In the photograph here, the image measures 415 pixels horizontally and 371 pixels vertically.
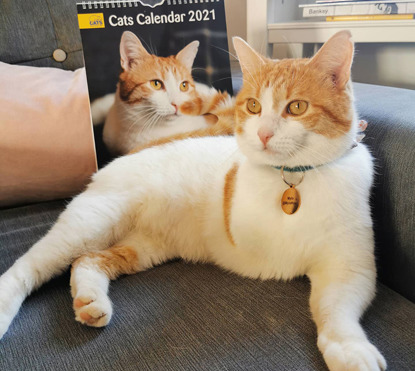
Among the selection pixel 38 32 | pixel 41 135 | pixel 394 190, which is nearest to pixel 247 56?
pixel 394 190

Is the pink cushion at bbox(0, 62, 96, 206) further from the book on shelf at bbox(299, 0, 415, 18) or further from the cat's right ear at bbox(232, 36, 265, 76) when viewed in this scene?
the book on shelf at bbox(299, 0, 415, 18)

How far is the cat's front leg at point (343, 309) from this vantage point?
2.43 feet

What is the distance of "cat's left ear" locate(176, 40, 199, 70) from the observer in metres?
1.34

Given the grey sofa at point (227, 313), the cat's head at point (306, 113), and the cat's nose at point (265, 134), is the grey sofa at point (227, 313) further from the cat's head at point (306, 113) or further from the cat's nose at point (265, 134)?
the cat's nose at point (265, 134)

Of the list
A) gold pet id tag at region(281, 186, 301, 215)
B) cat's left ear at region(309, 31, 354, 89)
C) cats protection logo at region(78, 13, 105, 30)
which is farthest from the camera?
cats protection logo at region(78, 13, 105, 30)

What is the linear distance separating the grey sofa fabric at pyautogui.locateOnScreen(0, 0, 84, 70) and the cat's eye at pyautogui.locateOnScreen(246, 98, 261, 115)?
0.94 m

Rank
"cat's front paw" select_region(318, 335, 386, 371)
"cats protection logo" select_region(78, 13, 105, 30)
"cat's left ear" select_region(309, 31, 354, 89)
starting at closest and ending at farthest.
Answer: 1. "cat's front paw" select_region(318, 335, 386, 371)
2. "cat's left ear" select_region(309, 31, 354, 89)
3. "cats protection logo" select_region(78, 13, 105, 30)

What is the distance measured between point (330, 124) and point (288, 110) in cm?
9

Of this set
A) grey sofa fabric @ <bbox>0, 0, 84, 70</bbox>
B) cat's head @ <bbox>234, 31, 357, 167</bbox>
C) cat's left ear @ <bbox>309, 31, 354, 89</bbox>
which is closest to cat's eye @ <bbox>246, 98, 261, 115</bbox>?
cat's head @ <bbox>234, 31, 357, 167</bbox>

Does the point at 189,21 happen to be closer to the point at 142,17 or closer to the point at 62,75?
the point at 142,17

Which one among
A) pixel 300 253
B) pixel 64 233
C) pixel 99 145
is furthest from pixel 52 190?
pixel 300 253

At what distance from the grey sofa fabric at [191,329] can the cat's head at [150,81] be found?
0.54 meters

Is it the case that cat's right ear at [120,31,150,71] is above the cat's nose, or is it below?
above

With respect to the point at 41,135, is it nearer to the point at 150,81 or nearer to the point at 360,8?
the point at 150,81
